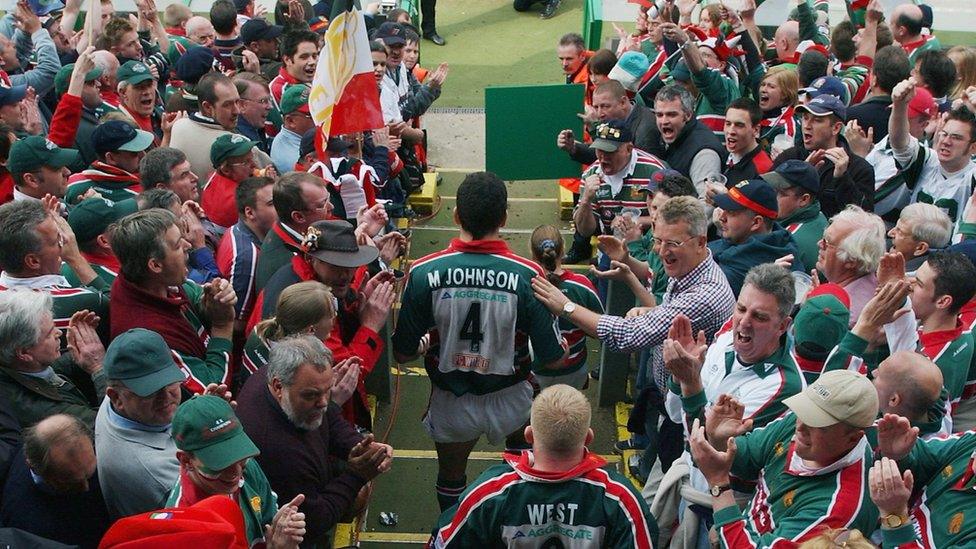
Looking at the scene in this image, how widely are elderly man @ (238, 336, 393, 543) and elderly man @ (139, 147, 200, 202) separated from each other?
2316 mm

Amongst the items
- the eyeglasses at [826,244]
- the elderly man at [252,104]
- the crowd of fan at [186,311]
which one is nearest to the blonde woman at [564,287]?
the crowd of fan at [186,311]

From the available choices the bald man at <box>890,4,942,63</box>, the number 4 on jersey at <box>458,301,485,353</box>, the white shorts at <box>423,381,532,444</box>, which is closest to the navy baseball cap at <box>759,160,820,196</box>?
the white shorts at <box>423,381,532,444</box>

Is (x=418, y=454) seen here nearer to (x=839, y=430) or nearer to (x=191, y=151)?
(x=191, y=151)

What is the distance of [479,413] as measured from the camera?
548 cm

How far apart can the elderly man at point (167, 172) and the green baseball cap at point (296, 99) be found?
1300mm

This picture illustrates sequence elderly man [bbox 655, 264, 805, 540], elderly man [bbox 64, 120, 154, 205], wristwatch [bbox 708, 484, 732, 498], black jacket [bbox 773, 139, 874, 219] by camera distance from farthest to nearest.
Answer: black jacket [bbox 773, 139, 874, 219], elderly man [bbox 64, 120, 154, 205], elderly man [bbox 655, 264, 805, 540], wristwatch [bbox 708, 484, 732, 498]

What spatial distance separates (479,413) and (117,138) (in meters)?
3.17

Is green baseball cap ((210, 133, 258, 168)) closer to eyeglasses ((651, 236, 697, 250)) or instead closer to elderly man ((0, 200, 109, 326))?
elderly man ((0, 200, 109, 326))

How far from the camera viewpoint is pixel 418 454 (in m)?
6.79

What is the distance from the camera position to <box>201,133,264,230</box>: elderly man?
20.9 ft

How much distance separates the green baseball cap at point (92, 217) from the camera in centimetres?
529

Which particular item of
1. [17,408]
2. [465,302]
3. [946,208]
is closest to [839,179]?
[946,208]

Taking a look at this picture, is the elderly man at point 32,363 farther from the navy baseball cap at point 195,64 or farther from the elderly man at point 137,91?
the navy baseball cap at point 195,64

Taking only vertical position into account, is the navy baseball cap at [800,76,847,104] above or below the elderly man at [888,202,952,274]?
above
